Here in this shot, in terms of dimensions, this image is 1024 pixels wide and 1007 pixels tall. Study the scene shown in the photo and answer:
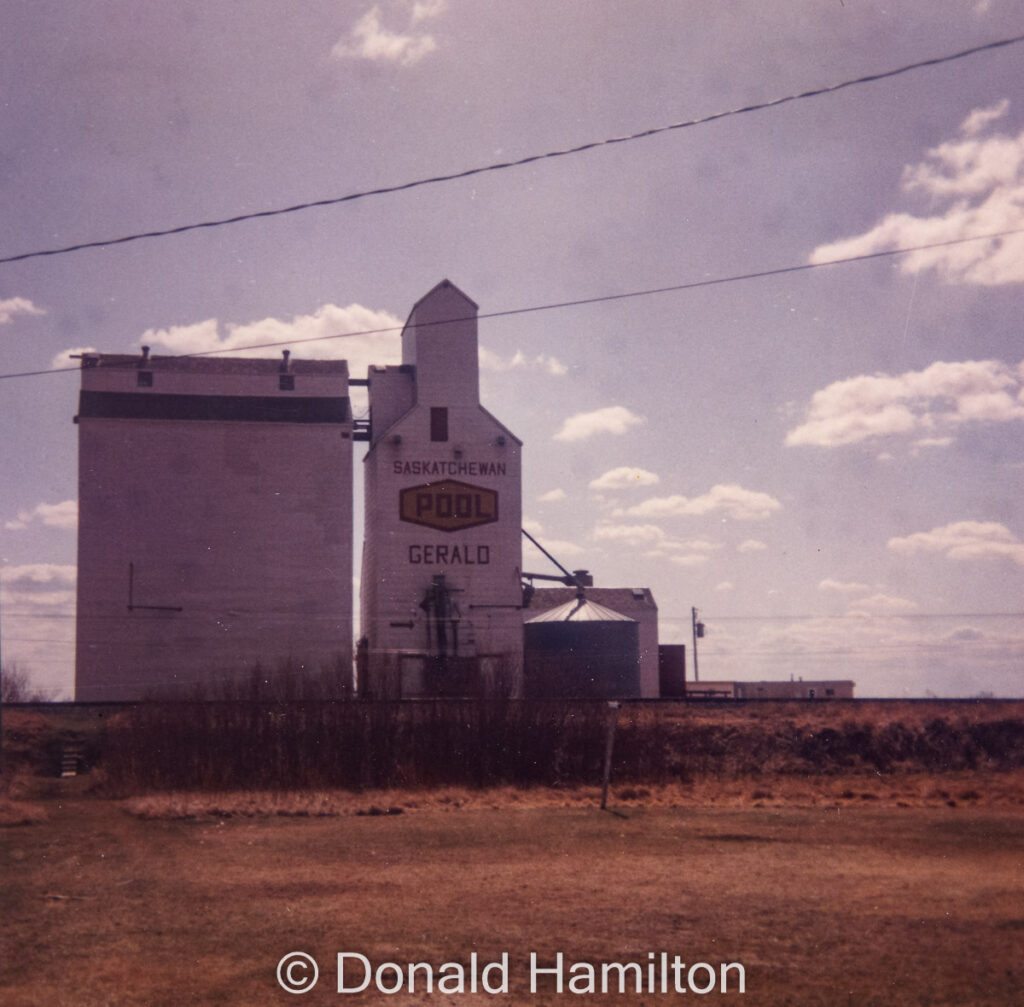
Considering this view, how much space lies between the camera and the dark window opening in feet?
146

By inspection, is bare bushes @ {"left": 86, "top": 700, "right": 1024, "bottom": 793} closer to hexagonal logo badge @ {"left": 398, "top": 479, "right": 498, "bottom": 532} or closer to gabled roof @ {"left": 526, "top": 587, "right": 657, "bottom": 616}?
hexagonal logo badge @ {"left": 398, "top": 479, "right": 498, "bottom": 532}

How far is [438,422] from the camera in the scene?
4459cm

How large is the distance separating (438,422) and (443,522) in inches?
156

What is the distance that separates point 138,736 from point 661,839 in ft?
54.1

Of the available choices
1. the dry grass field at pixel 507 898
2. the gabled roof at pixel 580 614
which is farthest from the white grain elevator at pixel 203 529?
the dry grass field at pixel 507 898

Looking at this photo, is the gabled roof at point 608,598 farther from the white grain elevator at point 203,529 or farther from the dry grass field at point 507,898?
the dry grass field at point 507,898

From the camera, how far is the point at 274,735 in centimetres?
3061

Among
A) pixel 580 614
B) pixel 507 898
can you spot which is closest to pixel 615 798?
pixel 507 898

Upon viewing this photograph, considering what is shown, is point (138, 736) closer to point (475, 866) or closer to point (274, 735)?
point (274, 735)

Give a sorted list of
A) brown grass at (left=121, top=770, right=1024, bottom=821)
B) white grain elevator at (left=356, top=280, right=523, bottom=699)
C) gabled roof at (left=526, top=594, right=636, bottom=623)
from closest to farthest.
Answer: brown grass at (left=121, top=770, right=1024, bottom=821), white grain elevator at (left=356, top=280, right=523, bottom=699), gabled roof at (left=526, top=594, right=636, bottom=623)

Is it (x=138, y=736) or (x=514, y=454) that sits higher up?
(x=514, y=454)

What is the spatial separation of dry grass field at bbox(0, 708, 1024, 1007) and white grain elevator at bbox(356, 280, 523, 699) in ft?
62.2

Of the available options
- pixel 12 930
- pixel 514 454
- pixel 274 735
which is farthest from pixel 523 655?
pixel 12 930

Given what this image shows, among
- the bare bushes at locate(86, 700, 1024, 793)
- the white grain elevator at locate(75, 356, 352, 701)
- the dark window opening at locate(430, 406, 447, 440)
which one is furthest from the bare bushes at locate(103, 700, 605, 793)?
the dark window opening at locate(430, 406, 447, 440)
